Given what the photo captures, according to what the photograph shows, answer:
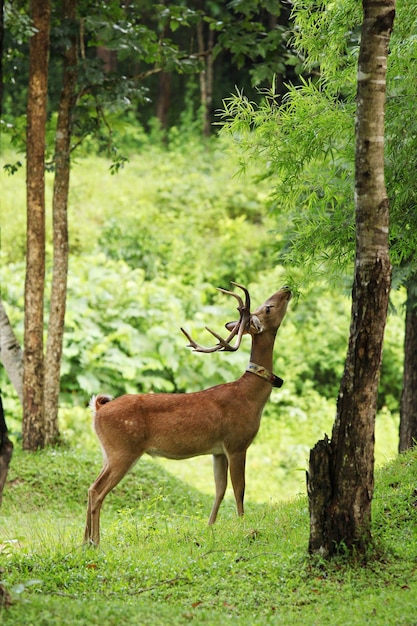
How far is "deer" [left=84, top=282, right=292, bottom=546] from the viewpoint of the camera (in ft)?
23.5

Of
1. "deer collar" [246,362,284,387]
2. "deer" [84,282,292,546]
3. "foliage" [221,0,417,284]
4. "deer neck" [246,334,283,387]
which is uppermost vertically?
"foliage" [221,0,417,284]

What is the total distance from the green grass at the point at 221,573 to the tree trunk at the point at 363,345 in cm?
31

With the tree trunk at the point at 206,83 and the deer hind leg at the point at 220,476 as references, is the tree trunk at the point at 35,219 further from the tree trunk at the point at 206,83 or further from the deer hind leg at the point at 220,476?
the tree trunk at the point at 206,83

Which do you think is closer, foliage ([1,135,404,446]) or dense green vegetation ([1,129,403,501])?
dense green vegetation ([1,129,403,501])

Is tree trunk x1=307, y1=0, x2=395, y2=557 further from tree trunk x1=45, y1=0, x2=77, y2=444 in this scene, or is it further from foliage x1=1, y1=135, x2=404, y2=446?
tree trunk x1=45, y1=0, x2=77, y2=444

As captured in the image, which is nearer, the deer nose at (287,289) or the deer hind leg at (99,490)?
the deer hind leg at (99,490)

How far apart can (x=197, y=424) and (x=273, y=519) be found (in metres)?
1.06

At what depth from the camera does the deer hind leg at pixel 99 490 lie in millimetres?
7105

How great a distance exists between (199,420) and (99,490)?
971 millimetres

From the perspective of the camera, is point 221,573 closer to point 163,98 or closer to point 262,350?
point 262,350

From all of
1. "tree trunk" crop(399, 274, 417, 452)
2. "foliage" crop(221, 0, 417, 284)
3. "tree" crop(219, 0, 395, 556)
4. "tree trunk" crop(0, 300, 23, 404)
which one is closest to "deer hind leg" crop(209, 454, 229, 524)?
"foliage" crop(221, 0, 417, 284)

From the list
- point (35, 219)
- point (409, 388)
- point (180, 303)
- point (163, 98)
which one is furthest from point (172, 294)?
point (163, 98)

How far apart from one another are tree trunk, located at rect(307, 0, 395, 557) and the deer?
1462 mm

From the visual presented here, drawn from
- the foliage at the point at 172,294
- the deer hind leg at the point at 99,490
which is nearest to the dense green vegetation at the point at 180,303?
the foliage at the point at 172,294
